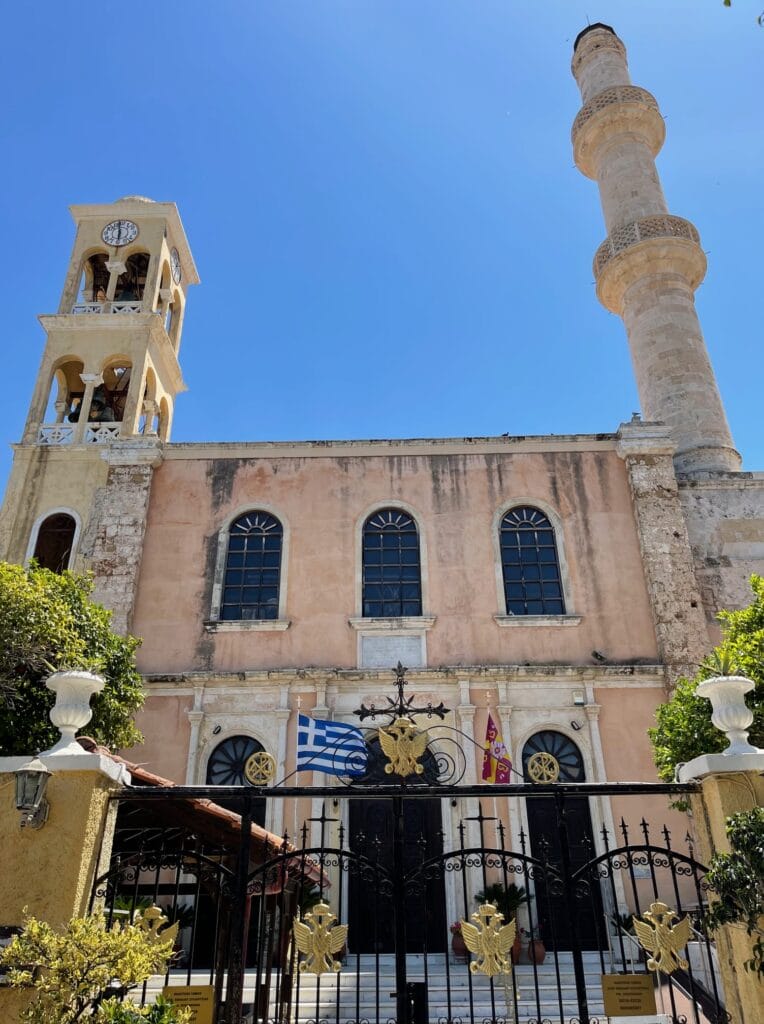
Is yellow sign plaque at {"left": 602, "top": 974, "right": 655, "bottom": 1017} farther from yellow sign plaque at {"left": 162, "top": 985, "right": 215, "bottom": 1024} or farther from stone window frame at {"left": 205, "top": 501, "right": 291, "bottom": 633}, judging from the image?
stone window frame at {"left": 205, "top": 501, "right": 291, "bottom": 633}

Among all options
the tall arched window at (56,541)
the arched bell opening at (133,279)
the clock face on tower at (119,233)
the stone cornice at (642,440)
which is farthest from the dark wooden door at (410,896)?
the clock face on tower at (119,233)

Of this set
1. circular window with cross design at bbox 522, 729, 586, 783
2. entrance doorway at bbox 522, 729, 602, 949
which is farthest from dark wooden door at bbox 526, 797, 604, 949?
circular window with cross design at bbox 522, 729, 586, 783

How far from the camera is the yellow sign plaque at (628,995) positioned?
4668 mm

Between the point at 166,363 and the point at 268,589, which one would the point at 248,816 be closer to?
the point at 268,589

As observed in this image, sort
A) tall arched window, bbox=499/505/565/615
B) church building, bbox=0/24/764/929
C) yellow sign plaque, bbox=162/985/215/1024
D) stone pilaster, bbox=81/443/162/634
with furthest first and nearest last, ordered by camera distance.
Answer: tall arched window, bbox=499/505/565/615
stone pilaster, bbox=81/443/162/634
church building, bbox=0/24/764/929
yellow sign plaque, bbox=162/985/215/1024

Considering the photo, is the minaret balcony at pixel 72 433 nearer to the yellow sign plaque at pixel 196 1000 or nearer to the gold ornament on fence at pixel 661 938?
the yellow sign plaque at pixel 196 1000

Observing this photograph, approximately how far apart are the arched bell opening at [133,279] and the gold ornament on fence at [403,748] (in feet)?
60.8

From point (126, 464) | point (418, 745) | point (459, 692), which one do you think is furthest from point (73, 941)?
point (126, 464)

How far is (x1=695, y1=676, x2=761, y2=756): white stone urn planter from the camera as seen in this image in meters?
5.11

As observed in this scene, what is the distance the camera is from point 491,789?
16.6 ft

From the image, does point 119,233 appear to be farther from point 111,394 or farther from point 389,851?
point 389,851

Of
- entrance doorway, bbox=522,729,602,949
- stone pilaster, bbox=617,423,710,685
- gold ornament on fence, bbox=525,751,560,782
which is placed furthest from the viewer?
stone pilaster, bbox=617,423,710,685

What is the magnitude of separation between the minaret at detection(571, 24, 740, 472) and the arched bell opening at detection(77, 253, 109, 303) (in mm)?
13422

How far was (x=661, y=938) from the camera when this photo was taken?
15.9 ft
